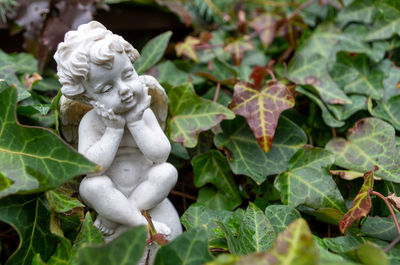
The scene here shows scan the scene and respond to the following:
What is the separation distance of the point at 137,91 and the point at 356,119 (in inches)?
33.0

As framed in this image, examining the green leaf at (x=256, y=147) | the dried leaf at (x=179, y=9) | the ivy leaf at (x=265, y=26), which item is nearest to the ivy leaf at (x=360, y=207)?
the green leaf at (x=256, y=147)

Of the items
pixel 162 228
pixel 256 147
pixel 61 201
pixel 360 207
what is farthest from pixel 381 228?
pixel 61 201

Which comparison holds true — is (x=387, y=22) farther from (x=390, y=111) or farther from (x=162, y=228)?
(x=162, y=228)

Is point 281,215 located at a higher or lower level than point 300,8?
lower

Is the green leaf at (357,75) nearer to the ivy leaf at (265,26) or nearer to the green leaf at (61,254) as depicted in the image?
the ivy leaf at (265,26)

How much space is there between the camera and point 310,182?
1.14 metres

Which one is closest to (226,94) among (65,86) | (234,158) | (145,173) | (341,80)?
(234,158)

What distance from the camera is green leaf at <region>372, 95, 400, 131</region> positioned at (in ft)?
4.37

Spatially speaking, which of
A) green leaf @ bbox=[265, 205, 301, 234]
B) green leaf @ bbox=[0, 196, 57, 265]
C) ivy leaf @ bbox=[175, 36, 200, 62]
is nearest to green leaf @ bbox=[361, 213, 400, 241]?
green leaf @ bbox=[265, 205, 301, 234]

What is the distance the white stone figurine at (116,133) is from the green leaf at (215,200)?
0.28m

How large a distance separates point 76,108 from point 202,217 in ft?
1.35

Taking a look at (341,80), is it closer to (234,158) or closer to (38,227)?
(234,158)

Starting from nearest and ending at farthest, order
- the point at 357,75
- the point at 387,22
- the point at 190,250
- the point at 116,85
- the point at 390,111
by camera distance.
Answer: the point at 190,250 → the point at 116,85 → the point at 390,111 → the point at 357,75 → the point at 387,22

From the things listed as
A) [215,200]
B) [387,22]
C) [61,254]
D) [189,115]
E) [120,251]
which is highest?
[387,22]
